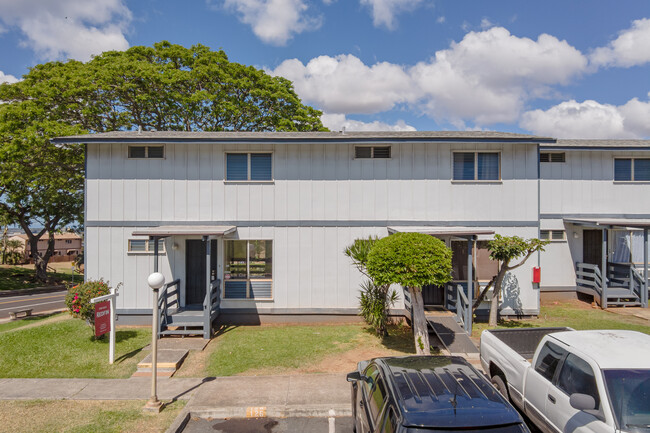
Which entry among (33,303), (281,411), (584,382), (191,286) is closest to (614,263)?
(584,382)

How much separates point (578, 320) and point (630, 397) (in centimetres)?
1018

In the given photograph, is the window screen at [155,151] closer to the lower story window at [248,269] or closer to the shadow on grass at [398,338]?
the lower story window at [248,269]

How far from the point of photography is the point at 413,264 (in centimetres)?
910

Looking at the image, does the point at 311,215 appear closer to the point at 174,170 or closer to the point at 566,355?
the point at 174,170

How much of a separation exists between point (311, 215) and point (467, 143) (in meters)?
5.81

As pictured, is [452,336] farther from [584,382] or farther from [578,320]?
[584,382]

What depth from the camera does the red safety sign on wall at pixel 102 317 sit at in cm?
998

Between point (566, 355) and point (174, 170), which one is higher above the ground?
point (174, 170)

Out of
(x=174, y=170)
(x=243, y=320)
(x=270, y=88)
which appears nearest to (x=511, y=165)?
(x=243, y=320)

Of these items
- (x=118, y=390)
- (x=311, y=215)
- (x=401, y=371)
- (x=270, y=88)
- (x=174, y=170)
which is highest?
(x=270, y=88)

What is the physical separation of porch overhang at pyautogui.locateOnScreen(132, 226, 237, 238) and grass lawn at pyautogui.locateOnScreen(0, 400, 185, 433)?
5.10m

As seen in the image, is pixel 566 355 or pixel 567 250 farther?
pixel 567 250

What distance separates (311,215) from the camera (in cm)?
1340

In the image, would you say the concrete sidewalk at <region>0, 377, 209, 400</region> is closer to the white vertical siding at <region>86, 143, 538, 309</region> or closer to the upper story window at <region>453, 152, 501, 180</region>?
the white vertical siding at <region>86, 143, 538, 309</region>
